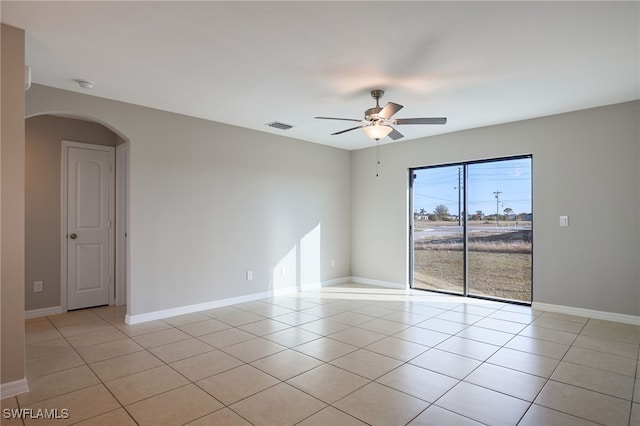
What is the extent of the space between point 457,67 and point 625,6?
3.85ft

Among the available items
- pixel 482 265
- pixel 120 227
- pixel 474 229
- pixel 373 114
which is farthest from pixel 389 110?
pixel 120 227

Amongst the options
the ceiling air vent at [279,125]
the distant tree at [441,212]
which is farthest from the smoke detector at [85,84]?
the distant tree at [441,212]

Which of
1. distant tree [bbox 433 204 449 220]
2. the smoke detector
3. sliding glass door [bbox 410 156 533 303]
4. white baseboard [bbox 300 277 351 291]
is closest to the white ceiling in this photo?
the smoke detector

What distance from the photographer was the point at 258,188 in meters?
5.60

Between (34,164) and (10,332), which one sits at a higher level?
(34,164)

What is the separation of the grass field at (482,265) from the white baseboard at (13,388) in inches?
209

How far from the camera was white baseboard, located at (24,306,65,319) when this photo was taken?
14.9 feet

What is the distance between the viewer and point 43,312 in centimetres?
467

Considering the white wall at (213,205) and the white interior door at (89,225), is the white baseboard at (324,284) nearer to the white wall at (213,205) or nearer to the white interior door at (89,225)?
the white wall at (213,205)

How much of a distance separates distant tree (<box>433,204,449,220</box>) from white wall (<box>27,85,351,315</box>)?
1864mm

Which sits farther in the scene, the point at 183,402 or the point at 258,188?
the point at 258,188

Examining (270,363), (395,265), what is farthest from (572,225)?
(270,363)

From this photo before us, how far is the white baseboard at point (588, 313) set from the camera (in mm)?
4234

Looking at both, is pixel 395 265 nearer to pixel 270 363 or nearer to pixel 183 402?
pixel 270 363
